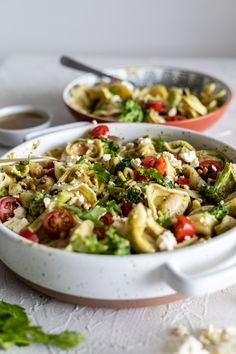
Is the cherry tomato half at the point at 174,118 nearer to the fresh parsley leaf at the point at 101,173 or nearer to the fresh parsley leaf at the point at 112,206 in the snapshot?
the fresh parsley leaf at the point at 101,173

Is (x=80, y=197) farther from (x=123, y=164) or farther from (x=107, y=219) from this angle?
(x=123, y=164)

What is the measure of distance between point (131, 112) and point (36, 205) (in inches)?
50.4

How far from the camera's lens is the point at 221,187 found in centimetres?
260

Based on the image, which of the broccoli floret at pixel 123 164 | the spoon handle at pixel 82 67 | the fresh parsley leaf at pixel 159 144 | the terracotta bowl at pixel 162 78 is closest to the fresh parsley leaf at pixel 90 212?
the broccoli floret at pixel 123 164

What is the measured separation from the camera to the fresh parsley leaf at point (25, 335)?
6.49ft

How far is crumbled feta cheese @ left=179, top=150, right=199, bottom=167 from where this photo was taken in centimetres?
281

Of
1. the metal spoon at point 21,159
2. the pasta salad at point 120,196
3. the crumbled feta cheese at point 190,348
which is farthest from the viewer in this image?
the metal spoon at point 21,159

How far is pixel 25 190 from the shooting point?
8.73 ft

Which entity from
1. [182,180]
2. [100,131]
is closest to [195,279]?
[182,180]

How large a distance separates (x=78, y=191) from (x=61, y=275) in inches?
21.1

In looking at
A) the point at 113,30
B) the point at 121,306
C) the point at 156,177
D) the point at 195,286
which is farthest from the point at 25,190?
the point at 113,30

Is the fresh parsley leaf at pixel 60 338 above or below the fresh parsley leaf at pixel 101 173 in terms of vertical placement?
below

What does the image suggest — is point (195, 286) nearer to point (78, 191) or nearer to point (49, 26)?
point (78, 191)

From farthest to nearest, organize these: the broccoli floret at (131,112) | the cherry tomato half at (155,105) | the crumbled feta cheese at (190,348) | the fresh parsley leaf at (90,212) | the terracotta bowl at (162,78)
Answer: the terracotta bowl at (162,78)
the cherry tomato half at (155,105)
the broccoli floret at (131,112)
the fresh parsley leaf at (90,212)
the crumbled feta cheese at (190,348)
